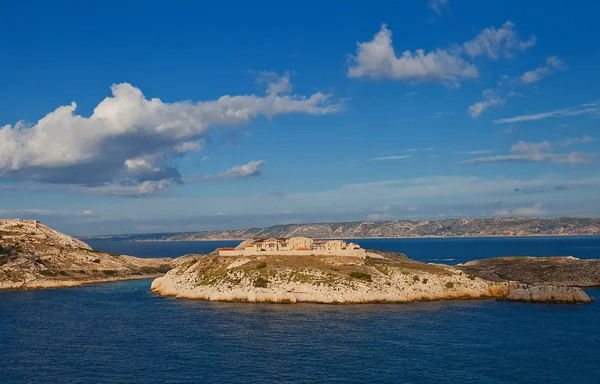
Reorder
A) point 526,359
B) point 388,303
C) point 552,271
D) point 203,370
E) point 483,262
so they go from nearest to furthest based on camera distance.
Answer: point 203,370 < point 526,359 < point 388,303 < point 552,271 < point 483,262

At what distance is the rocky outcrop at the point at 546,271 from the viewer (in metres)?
144

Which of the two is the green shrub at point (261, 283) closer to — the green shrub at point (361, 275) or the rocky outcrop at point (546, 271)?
the green shrub at point (361, 275)

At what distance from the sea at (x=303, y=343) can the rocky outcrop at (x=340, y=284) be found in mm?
4398

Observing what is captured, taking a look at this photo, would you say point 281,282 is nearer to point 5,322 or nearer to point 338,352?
point 338,352

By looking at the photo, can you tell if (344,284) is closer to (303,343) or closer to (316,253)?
(316,253)

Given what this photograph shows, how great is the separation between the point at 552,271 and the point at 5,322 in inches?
5688

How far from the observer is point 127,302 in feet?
401

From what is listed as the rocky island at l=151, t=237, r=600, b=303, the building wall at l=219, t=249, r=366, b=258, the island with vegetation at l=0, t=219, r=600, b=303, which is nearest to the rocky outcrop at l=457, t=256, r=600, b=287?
the island with vegetation at l=0, t=219, r=600, b=303

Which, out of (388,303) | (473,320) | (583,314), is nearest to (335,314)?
(388,303)

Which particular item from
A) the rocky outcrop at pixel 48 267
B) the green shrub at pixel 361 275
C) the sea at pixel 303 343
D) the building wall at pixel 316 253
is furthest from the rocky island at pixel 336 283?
the rocky outcrop at pixel 48 267

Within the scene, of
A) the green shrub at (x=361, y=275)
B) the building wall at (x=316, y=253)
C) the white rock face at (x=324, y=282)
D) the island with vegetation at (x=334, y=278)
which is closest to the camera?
the white rock face at (x=324, y=282)

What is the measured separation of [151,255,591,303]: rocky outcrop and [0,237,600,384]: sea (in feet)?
14.4

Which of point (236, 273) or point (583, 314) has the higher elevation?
point (236, 273)

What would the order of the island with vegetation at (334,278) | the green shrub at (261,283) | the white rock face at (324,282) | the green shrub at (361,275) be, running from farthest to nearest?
the green shrub at (361,275) < the green shrub at (261,283) < the island with vegetation at (334,278) < the white rock face at (324,282)
